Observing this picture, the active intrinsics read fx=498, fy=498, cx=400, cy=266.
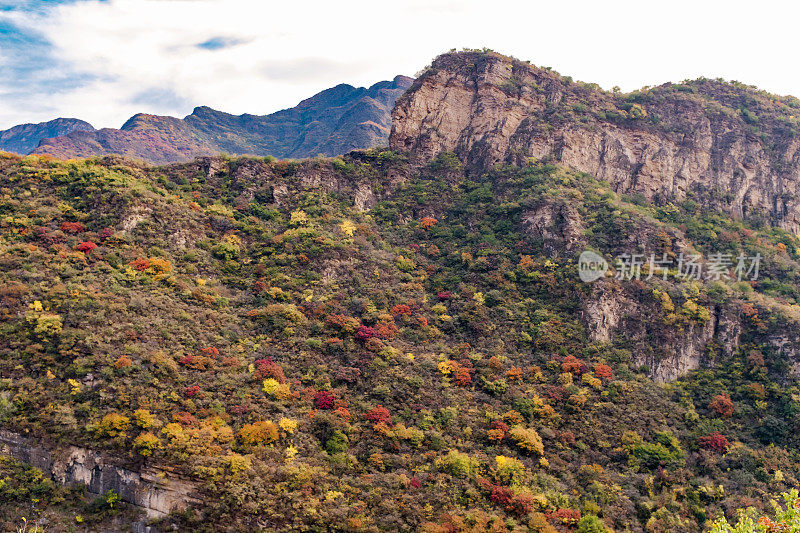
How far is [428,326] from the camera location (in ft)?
119

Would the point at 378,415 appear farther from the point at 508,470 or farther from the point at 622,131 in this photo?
the point at 622,131

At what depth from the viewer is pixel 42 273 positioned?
96.8ft

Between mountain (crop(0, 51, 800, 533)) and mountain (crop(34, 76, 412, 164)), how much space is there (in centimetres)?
3487

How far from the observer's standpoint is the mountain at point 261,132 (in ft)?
261

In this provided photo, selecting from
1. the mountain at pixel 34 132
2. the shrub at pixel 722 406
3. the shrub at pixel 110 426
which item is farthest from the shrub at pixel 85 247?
the mountain at pixel 34 132

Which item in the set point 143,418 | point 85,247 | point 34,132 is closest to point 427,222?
point 85,247

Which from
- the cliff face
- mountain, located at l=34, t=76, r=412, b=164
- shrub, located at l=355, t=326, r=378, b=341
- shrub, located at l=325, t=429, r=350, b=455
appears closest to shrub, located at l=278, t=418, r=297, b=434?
shrub, located at l=325, t=429, r=350, b=455

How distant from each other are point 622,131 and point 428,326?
34.4 m

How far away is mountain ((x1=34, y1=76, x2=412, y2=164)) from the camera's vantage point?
79.6 meters

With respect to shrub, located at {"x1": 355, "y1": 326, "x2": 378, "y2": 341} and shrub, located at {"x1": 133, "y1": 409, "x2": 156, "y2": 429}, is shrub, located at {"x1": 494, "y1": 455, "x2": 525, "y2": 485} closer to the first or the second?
shrub, located at {"x1": 355, "y1": 326, "x2": 378, "y2": 341}

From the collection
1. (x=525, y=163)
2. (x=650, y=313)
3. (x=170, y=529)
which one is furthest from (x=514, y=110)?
(x=170, y=529)

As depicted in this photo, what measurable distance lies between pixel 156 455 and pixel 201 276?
1609 centimetres

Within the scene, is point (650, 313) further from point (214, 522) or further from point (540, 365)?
point (214, 522)

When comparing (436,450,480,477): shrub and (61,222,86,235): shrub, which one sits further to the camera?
(61,222,86,235): shrub
